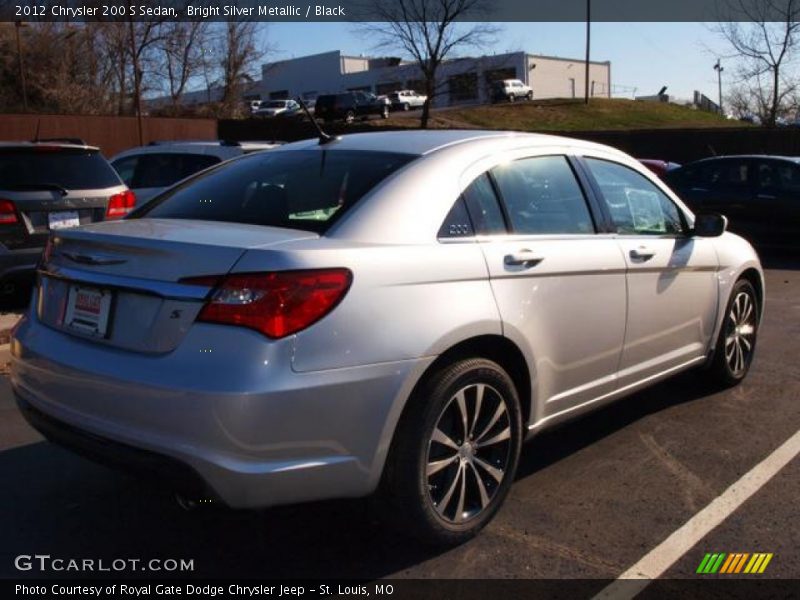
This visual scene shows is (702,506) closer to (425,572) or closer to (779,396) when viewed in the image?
(425,572)

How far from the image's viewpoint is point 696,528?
11.6 ft

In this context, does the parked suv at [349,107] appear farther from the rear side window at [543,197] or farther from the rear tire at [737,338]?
the rear side window at [543,197]

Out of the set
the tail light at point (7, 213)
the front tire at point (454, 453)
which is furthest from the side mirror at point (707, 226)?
the tail light at point (7, 213)

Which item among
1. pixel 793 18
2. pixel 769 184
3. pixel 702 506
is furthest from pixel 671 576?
pixel 793 18

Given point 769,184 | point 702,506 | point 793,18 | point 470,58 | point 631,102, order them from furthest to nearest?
point 631,102, point 470,58, point 793,18, point 769,184, point 702,506

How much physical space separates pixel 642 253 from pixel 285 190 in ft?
6.27

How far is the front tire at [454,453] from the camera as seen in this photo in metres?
3.09

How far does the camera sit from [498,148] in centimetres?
382

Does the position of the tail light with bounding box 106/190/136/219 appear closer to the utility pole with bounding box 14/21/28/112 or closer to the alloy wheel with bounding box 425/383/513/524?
the alloy wheel with bounding box 425/383/513/524

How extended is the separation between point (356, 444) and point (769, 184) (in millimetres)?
11233

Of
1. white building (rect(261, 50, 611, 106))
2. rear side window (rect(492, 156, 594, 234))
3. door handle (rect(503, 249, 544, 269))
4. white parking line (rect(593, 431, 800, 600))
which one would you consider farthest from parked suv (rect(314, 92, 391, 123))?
door handle (rect(503, 249, 544, 269))

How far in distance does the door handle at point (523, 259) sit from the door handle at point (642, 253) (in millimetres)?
828

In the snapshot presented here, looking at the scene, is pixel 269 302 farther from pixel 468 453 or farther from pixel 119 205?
pixel 119 205

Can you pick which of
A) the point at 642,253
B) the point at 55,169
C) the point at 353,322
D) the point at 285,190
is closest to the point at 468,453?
the point at 353,322
